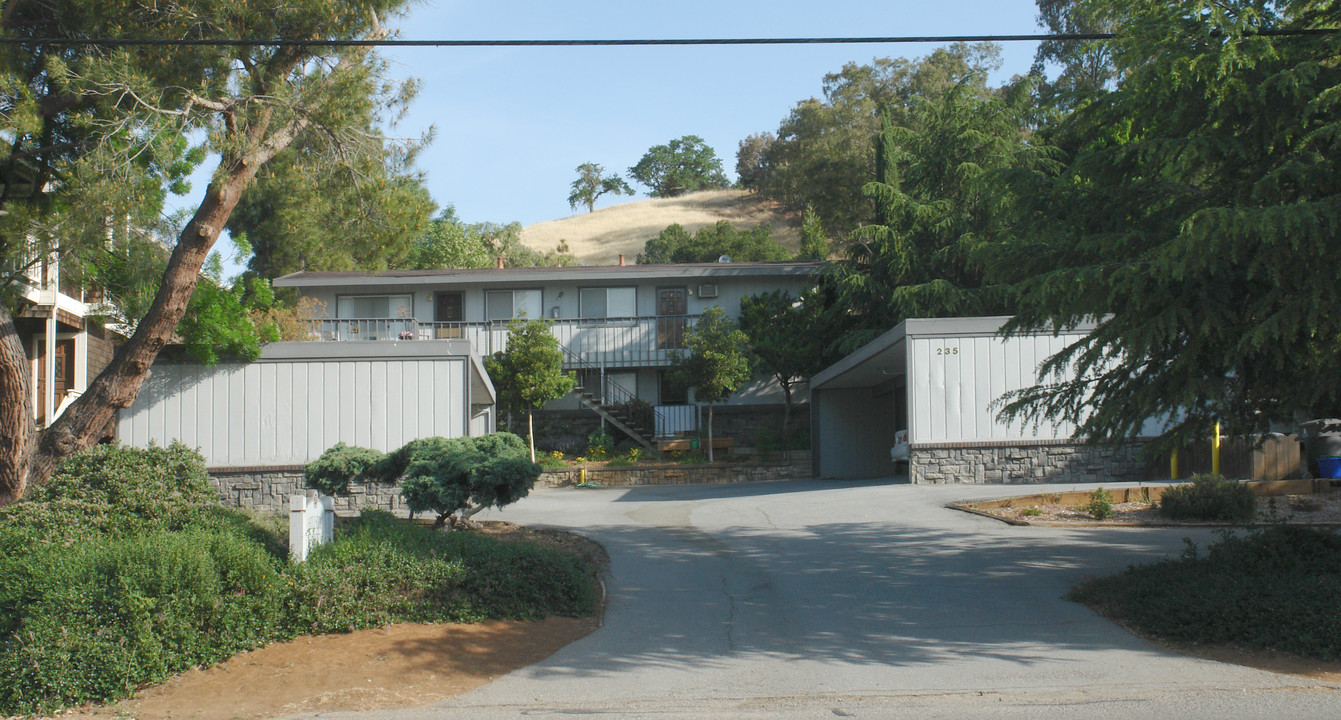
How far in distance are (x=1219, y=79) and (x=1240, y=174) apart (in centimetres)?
98

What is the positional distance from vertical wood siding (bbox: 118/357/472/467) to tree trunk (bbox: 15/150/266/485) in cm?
352

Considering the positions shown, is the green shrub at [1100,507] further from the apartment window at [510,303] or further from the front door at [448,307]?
the front door at [448,307]

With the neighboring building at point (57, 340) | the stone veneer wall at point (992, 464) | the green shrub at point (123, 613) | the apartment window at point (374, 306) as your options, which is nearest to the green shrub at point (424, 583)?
the green shrub at point (123, 613)

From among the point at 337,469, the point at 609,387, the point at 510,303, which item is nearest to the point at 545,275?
the point at 510,303

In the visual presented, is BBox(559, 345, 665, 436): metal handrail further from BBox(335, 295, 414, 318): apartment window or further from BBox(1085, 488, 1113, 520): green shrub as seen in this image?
BBox(1085, 488, 1113, 520): green shrub

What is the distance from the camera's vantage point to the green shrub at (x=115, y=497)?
9875 millimetres

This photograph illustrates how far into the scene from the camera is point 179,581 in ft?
25.5

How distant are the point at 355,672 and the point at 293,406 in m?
10.5

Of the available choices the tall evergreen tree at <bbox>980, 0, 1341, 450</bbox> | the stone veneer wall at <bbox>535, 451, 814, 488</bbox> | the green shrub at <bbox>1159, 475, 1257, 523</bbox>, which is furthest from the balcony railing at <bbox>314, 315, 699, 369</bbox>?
the tall evergreen tree at <bbox>980, 0, 1341, 450</bbox>

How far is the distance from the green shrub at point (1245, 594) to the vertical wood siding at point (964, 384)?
7702 mm

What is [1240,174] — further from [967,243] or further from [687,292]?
[687,292]

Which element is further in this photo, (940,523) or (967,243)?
(967,243)

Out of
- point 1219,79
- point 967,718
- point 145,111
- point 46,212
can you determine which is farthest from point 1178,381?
point 46,212

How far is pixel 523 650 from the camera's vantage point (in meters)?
8.20
